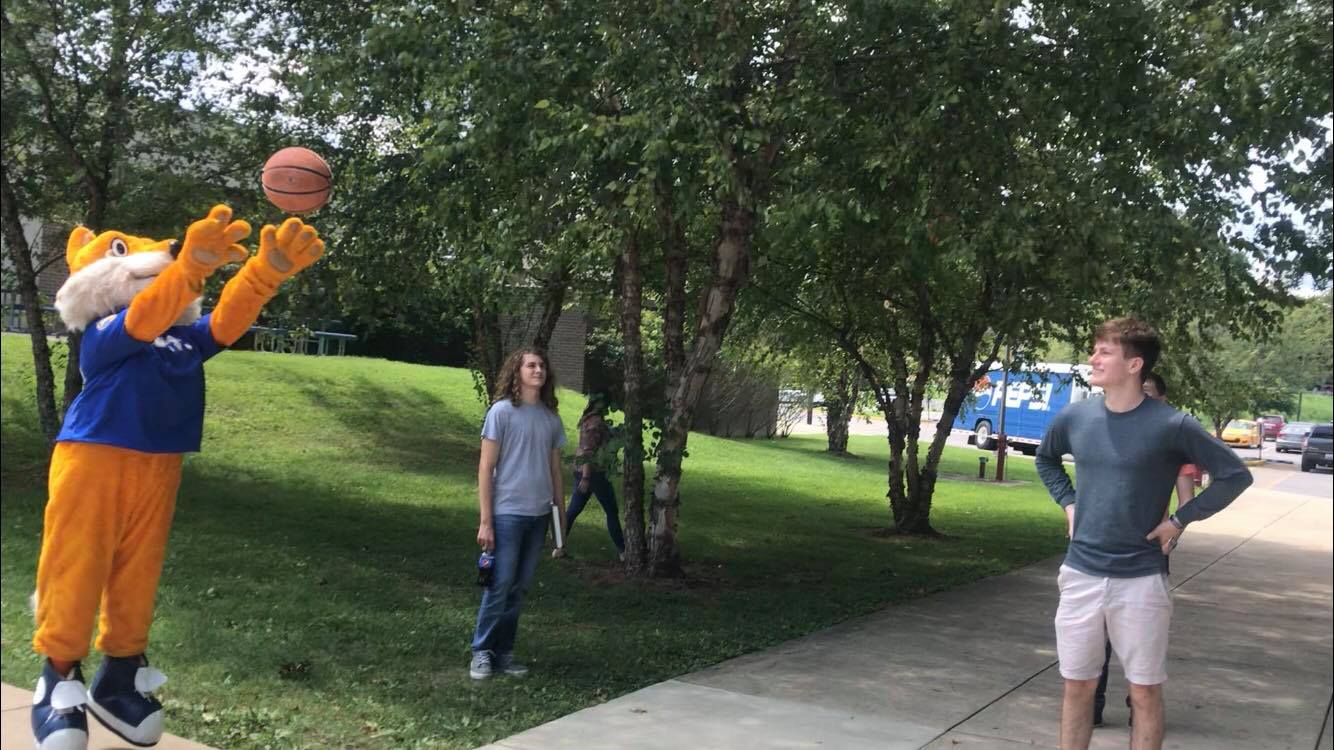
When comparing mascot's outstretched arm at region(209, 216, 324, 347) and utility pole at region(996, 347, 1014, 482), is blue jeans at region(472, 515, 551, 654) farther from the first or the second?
utility pole at region(996, 347, 1014, 482)

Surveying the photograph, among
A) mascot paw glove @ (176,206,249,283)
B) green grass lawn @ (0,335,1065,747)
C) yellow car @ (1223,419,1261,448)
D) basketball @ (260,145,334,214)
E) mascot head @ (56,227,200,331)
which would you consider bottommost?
green grass lawn @ (0,335,1065,747)

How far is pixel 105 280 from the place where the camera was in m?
4.47

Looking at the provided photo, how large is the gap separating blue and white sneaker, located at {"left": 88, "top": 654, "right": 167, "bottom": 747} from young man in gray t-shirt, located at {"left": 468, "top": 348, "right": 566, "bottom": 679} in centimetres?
177

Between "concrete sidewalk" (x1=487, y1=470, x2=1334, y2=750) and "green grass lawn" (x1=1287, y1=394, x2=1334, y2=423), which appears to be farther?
"green grass lawn" (x1=1287, y1=394, x2=1334, y2=423)

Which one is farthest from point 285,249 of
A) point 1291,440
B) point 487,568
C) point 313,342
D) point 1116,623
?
point 1291,440

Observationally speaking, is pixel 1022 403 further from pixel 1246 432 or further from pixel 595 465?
pixel 1246 432

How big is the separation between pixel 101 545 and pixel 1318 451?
115ft

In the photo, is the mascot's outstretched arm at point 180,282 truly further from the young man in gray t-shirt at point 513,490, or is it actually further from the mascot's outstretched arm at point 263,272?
the young man in gray t-shirt at point 513,490

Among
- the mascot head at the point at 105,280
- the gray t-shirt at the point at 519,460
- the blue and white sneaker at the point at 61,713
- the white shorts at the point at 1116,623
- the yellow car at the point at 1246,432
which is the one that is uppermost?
the mascot head at the point at 105,280

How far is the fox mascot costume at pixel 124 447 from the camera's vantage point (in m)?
4.29

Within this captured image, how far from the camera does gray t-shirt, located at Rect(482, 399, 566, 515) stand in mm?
5996

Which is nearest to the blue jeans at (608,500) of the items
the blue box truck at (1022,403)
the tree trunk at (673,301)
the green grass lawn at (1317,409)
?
the tree trunk at (673,301)

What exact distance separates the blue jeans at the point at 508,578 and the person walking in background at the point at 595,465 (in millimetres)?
2813

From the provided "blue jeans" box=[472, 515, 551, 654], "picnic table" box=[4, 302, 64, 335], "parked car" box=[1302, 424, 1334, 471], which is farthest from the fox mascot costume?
"parked car" box=[1302, 424, 1334, 471]
